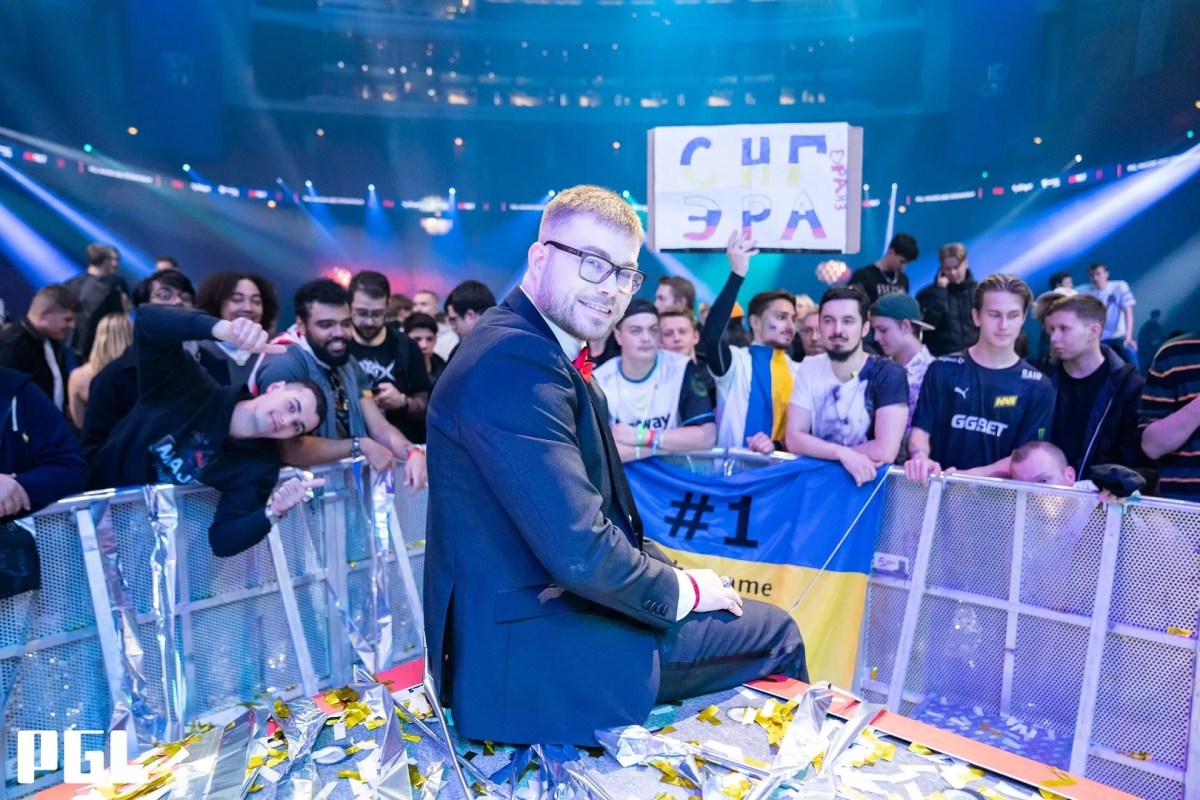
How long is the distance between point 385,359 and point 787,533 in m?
2.64

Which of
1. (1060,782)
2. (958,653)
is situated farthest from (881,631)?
(1060,782)

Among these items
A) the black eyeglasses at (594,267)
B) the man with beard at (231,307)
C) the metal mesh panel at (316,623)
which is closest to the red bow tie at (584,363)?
the black eyeglasses at (594,267)

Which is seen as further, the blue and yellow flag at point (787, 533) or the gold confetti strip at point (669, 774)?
the blue and yellow flag at point (787, 533)

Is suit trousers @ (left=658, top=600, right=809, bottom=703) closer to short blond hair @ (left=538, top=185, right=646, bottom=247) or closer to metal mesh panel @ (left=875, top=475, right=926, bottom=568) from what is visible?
short blond hair @ (left=538, top=185, right=646, bottom=247)

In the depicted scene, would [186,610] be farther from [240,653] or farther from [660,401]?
[660,401]

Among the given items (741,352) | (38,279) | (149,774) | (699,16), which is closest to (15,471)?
(149,774)

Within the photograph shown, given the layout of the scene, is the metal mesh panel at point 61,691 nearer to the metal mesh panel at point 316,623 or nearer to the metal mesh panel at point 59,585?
the metal mesh panel at point 59,585

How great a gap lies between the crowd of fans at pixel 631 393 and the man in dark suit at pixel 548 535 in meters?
0.91

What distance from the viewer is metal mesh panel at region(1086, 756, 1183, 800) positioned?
3.01 meters

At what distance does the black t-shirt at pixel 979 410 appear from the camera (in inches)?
153

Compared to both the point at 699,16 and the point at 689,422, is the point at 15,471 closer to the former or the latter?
the point at 689,422

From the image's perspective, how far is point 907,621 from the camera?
12.3 feet

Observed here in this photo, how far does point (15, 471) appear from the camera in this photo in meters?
3.03

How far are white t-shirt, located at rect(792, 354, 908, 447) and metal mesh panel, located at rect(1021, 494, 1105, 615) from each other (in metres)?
0.89
